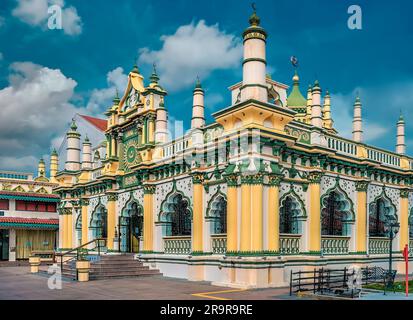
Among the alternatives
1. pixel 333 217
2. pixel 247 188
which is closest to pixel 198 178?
pixel 247 188

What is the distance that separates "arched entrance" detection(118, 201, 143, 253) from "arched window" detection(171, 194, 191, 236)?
9.89ft

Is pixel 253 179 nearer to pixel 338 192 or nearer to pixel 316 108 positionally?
pixel 316 108

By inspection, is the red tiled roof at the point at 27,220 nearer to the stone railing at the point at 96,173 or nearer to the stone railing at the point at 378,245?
the stone railing at the point at 96,173

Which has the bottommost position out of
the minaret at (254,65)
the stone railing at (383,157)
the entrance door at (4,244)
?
the entrance door at (4,244)

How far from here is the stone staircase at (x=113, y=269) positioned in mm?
20906

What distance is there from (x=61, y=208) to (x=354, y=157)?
20.1 meters

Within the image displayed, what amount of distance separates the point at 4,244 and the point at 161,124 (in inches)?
813

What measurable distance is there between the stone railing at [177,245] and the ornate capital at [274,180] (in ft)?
17.8

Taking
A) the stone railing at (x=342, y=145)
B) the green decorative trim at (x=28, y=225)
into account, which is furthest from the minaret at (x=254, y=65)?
the green decorative trim at (x=28, y=225)

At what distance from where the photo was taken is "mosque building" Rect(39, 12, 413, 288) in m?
17.1

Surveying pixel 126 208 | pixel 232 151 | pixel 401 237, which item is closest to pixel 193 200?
pixel 232 151

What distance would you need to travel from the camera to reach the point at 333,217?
21703 mm

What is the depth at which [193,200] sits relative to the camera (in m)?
20.2
